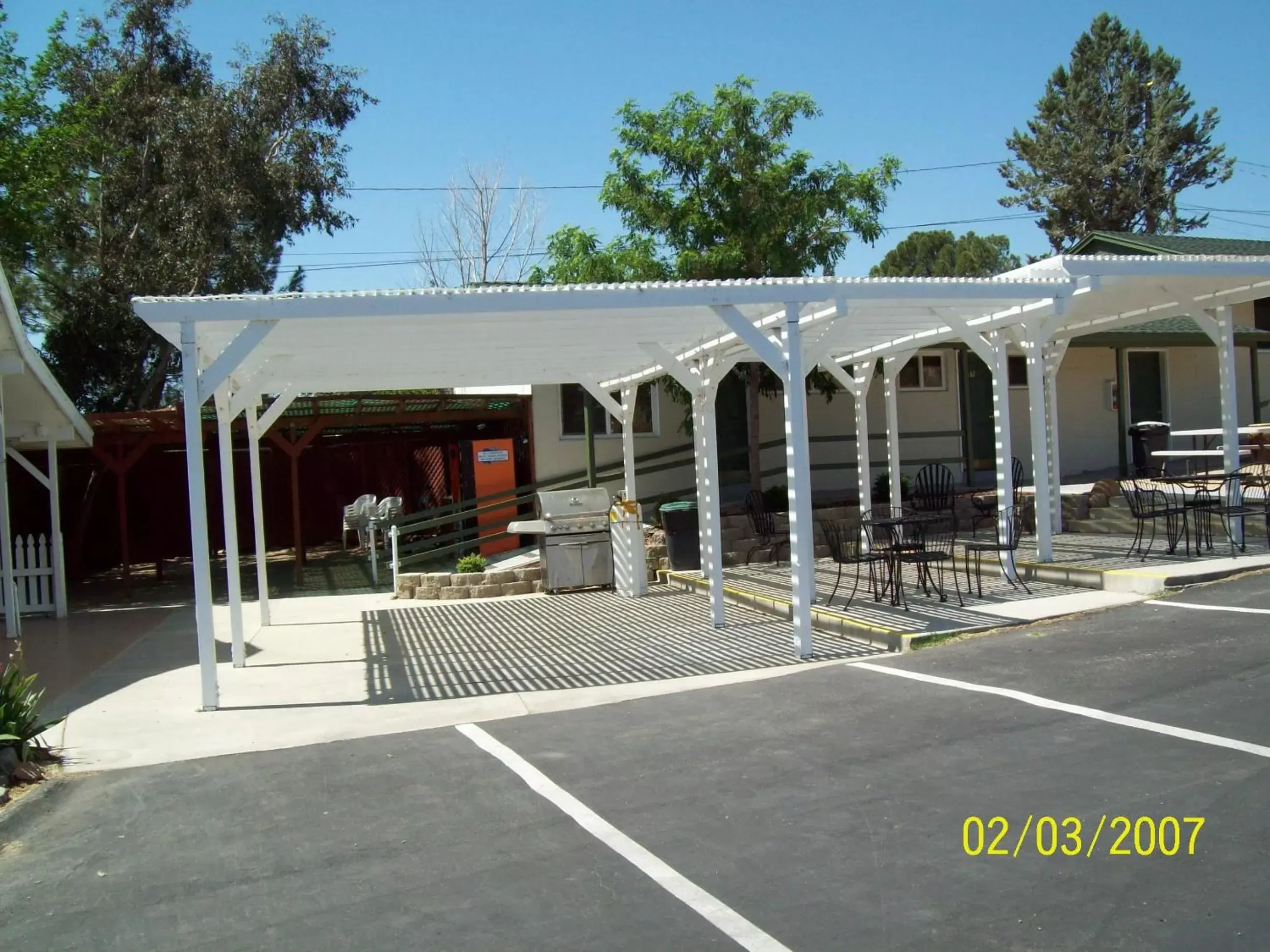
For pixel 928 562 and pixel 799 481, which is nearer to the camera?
pixel 799 481

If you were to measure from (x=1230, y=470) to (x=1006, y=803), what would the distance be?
30.1 ft

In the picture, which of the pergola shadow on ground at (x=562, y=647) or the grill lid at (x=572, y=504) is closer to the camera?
the pergola shadow on ground at (x=562, y=647)

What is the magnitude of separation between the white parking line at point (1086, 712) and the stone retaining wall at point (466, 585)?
7162 millimetres

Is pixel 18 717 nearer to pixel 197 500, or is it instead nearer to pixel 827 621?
pixel 197 500

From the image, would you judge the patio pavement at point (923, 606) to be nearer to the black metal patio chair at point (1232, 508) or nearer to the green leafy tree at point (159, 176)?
the black metal patio chair at point (1232, 508)

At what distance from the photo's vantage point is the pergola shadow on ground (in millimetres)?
8391

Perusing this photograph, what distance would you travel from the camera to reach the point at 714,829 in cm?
467

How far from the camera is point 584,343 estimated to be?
1058cm

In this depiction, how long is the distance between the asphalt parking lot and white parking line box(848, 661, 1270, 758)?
0.09 ft

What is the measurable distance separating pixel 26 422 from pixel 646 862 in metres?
12.3

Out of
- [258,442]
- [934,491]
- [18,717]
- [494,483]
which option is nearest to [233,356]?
[18,717]

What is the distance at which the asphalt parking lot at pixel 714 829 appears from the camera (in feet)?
12.1

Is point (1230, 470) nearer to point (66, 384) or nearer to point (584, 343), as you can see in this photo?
point (584, 343)
